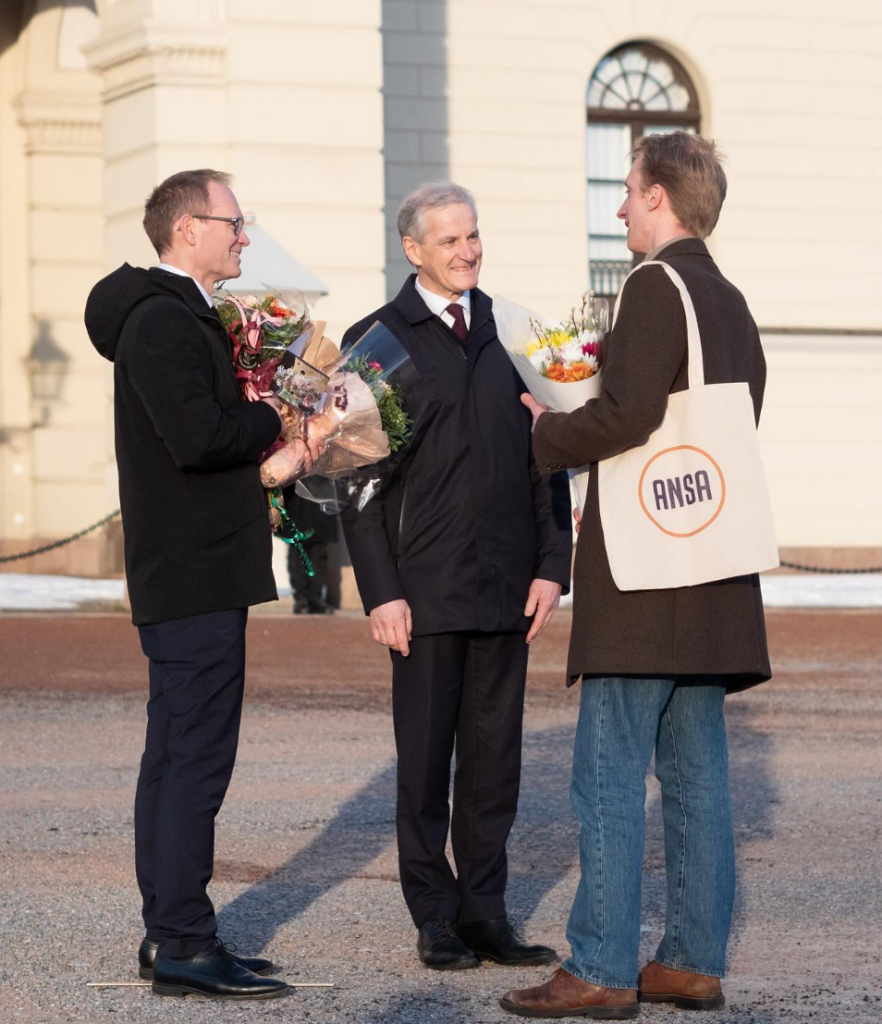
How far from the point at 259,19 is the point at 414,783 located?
1159cm

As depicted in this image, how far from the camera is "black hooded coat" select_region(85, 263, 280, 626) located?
4328 mm

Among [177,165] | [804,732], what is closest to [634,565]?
[804,732]

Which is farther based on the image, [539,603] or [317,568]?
[317,568]

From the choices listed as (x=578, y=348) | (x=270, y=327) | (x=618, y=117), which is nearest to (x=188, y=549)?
(x=270, y=327)

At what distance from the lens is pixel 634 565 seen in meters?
4.17

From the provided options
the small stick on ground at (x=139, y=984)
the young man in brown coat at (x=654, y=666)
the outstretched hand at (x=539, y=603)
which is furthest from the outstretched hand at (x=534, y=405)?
the small stick on ground at (x=139, y=984)

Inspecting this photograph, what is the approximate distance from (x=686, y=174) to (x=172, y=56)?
11742mm

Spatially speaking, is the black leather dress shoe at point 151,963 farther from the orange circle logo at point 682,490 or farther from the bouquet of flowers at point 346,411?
the orange circle logo at point 682,490

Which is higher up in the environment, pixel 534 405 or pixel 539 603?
pixel 534 405

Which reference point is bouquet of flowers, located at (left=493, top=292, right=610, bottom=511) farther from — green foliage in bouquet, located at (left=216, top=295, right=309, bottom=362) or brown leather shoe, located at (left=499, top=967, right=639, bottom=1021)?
brown leather shoe, located at (left=499, top=967, right=639, bottom=1021)

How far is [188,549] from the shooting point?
4418 mm

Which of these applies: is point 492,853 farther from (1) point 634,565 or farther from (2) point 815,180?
(2) point 815,180

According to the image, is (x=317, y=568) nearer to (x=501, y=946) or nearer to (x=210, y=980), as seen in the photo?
(x=501, y=946)

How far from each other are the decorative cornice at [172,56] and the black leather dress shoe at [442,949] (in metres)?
11.6
